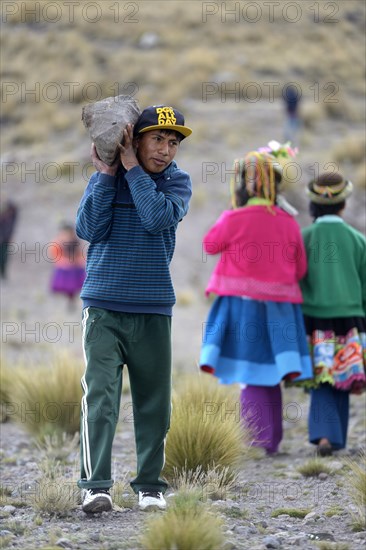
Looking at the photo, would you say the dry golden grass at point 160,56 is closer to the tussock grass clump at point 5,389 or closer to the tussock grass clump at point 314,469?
the tussock grass clump at point 5,389

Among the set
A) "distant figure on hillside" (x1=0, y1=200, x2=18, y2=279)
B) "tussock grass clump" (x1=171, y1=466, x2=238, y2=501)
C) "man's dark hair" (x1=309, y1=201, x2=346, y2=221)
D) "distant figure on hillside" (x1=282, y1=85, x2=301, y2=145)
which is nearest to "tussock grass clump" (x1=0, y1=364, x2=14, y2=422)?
"man's dark hair" (x1=309, y1=201, x2=346, y2=221)

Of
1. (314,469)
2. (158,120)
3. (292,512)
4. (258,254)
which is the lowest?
(292,512)

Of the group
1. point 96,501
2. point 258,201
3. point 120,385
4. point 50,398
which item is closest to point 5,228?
point 50,398

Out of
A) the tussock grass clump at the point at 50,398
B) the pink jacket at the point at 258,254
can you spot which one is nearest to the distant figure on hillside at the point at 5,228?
the tussock grass clump at the point at 50,398

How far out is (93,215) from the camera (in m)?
4.50

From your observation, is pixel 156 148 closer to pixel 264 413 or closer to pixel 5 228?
pixel 264 413

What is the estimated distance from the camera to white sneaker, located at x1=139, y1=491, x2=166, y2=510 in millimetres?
4559

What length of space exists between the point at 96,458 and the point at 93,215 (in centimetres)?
103

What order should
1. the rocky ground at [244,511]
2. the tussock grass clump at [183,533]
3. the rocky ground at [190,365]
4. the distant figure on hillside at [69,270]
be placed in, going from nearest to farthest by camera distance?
the tussock grass clump at [183,533]
the rocky ground at [244,511]
the rocky ground at [190,365]
the distant figure on hillside at [69,270]

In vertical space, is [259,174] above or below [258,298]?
above

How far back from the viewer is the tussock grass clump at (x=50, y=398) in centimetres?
694

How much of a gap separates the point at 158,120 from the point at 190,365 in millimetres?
7111

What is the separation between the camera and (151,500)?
15.0 feet

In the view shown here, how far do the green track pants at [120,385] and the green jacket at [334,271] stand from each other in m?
2.40
